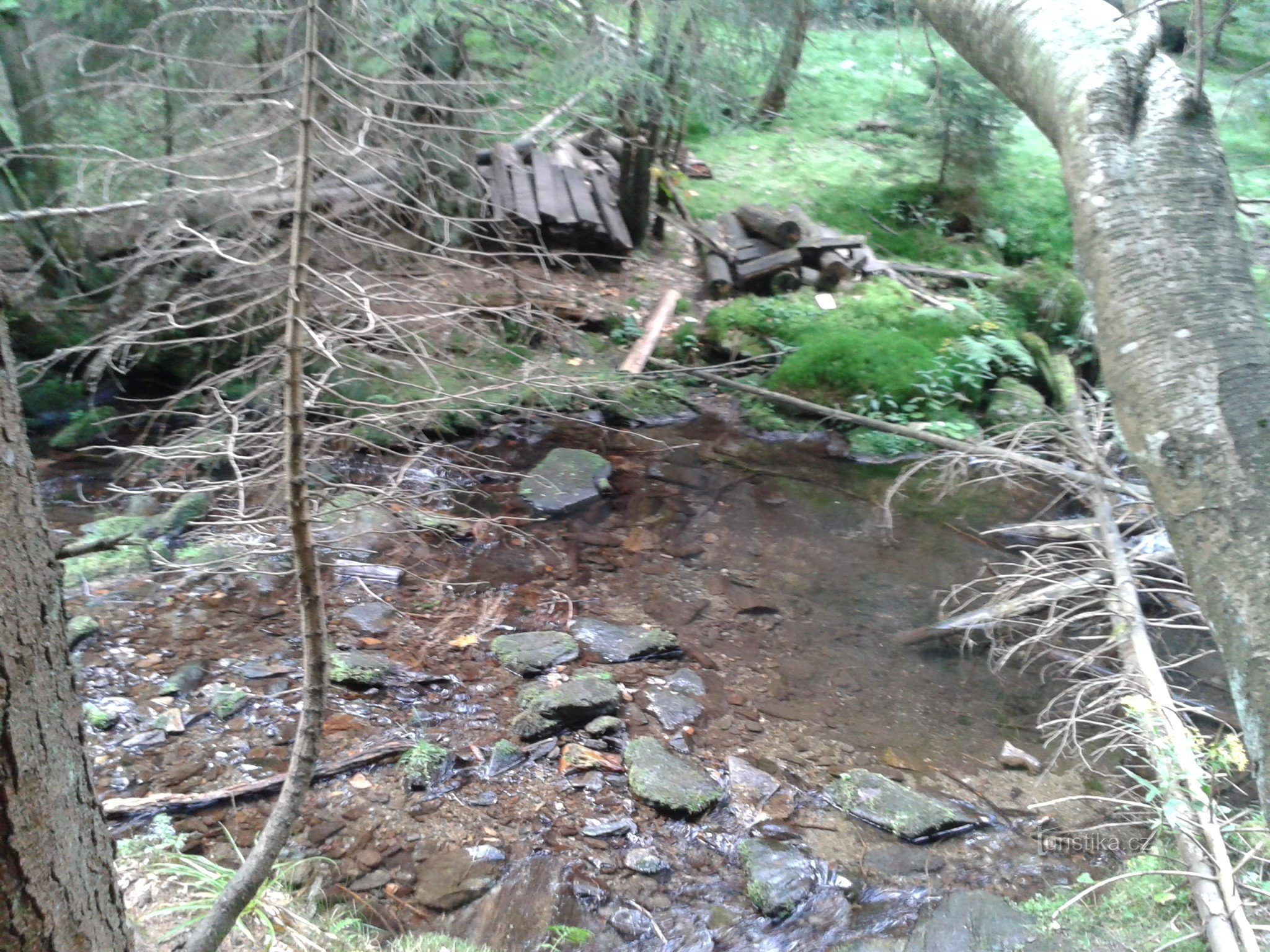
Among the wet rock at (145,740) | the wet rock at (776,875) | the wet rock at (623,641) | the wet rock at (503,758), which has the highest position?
the wet rock at (776,875)

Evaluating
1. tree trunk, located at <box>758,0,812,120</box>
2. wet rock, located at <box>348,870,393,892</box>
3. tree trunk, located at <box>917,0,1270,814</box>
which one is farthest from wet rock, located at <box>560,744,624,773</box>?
tree trunk, located at <box>758,0,812,120</box>

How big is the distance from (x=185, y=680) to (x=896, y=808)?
385 cm

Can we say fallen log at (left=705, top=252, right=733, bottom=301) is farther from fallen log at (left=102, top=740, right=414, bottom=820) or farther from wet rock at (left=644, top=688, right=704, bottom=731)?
fallen log at (left=102, top=740, right=414, bottom=820)

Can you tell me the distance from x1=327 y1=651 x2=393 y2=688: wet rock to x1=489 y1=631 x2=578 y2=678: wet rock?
665 mm

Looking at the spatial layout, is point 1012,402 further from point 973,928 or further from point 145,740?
point 145,740

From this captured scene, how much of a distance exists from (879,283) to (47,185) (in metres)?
8.62

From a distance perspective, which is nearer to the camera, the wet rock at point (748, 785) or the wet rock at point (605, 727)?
the wet rock at point (748, 785)

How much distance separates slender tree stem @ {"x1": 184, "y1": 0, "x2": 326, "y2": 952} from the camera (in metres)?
1.92

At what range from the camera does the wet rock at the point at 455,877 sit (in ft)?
11.7

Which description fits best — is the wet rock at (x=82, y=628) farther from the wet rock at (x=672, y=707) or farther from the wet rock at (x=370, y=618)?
the wet rock at (x=672, y=707)

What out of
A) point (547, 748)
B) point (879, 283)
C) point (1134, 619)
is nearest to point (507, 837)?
point (547, 748)

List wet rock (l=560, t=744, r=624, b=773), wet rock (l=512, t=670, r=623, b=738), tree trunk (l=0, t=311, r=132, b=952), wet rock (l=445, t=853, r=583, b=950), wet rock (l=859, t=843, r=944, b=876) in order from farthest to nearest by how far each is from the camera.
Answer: wet rock (l=512, t=670, r=623, b=738) < wet rock (l=560, t=744, r=624, b=773) < wet rock (l=859, t=843, r=944, b=876) < wet rock (l=445, t=853, r=583, b=950) < tree trunk (l=0, t=311, r=132, b=952)

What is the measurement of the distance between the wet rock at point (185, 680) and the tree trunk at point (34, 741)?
3.30m

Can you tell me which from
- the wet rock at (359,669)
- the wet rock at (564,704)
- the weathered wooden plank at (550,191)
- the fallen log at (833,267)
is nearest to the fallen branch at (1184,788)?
the wet rock at (564,704)
